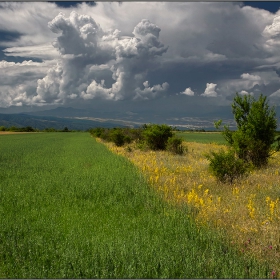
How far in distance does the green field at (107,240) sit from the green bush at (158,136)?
1707cm

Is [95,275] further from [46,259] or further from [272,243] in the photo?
[272,243]

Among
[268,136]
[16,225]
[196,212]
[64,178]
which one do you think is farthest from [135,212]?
[268,136]

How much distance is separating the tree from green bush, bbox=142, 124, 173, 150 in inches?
403

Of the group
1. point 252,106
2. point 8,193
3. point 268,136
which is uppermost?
point 252,106

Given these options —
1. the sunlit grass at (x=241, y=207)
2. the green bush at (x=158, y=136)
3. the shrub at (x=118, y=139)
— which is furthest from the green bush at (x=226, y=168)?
the shrub at (x=118, y=139)

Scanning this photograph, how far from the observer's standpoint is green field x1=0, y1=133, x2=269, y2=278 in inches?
199

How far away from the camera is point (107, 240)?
6379mm

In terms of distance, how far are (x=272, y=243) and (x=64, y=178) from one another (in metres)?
9.81

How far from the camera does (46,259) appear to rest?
5.54 metres

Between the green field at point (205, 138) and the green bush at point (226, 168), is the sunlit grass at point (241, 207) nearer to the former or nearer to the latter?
the green bush at point (226, 168)

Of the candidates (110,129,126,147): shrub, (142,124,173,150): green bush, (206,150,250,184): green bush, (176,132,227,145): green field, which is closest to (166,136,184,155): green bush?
(142,124,173,150): green bush

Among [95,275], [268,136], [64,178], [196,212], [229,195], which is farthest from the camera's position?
[268,136]

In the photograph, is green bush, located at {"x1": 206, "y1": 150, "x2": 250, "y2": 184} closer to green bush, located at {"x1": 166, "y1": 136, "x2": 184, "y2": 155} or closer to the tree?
the tree

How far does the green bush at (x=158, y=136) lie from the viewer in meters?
27.8
